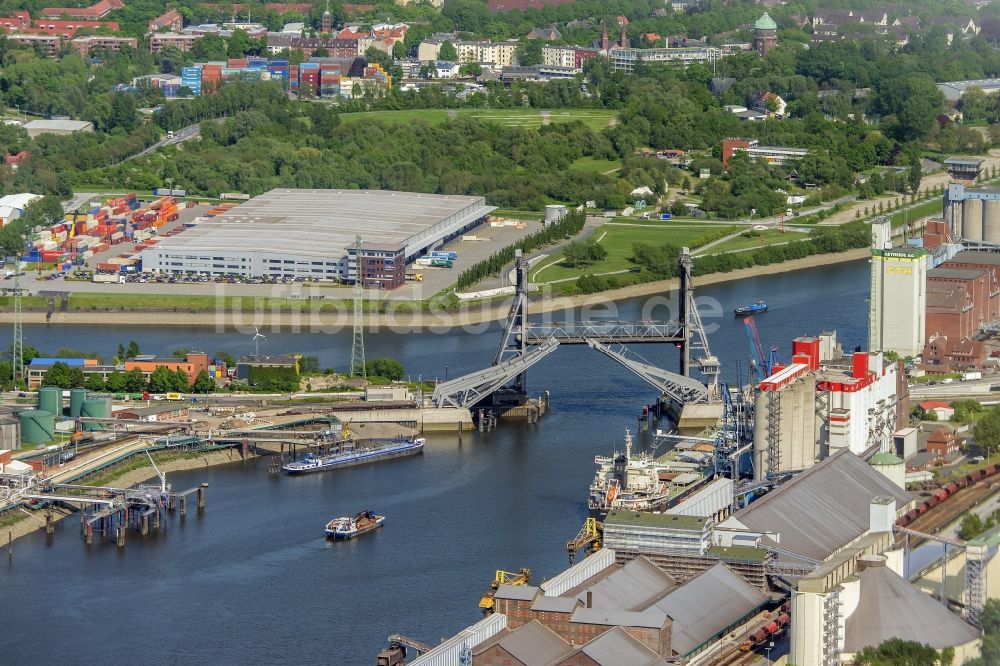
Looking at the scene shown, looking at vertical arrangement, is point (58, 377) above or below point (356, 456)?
above

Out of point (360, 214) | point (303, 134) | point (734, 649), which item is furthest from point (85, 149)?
point (734, 649)

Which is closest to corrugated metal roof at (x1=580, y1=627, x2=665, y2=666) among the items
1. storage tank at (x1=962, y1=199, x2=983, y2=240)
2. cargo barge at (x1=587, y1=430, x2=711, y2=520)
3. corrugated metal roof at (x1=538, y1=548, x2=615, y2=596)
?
corrugated metal roof at (x1=538, y1=548, x2=615, y2=596)

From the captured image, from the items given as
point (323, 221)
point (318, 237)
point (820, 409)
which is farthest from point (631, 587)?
point (323, 221)

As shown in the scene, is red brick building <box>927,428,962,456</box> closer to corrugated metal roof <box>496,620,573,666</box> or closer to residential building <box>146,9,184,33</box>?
corrugated metal roof <box>496,620,573,666</box>

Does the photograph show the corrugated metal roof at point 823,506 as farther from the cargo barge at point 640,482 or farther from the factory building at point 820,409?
the cargo barge at point 640,482

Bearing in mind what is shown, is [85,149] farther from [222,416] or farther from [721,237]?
[222,416]

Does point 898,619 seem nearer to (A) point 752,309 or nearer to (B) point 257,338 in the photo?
(B) point 257,338
